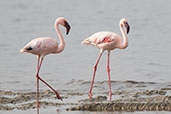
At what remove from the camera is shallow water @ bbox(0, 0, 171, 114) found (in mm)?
14633

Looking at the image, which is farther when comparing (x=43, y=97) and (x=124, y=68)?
(x=124, y=68)

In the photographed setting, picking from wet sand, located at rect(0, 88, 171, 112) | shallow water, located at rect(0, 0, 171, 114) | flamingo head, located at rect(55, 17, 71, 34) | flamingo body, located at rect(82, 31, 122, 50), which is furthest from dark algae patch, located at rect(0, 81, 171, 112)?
flamingo head, located at rect(55, 17, 71, 34)

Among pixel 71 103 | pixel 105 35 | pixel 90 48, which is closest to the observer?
pixel 71 103

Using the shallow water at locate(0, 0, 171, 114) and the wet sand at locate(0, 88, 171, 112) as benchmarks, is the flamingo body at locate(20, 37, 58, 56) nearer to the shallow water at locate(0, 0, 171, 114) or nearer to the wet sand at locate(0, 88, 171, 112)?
the wet sand at locate(0, 88, 171, 112)

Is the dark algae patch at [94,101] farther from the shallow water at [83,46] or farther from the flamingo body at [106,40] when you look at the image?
the flamingo body at [106,40]

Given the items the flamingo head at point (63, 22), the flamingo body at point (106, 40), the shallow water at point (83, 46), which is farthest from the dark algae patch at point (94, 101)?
the flamingo head at point (63, 22)

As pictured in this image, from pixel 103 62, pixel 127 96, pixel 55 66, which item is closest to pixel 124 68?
pixel 103 62

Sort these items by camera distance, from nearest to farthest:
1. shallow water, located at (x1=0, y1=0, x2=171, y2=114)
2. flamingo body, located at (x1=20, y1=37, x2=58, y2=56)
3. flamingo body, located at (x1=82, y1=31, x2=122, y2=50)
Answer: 1. flamingo body, located at (x1=20, y1=37, x2=58, y2=56)
2. flamingo body, located at (x1=82, y1=31, x2=122, y2=50)
3. shallow water, located at (x1=0, y1=0, x2=171, y2=114)

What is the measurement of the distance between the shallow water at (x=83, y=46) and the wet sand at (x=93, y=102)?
92 centimetres

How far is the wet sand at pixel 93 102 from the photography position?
10016mm

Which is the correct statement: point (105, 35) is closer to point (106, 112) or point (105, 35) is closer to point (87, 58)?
point (106, 112)

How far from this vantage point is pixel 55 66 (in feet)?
53.3

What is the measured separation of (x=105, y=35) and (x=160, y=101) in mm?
2848

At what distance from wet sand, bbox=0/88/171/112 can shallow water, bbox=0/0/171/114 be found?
3.03 ft
